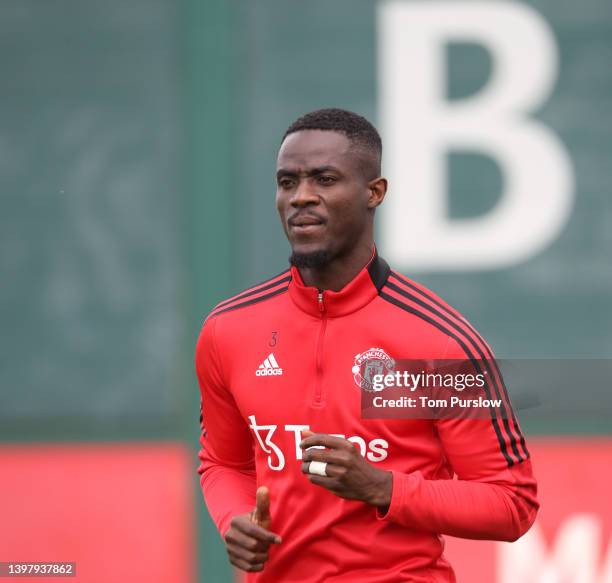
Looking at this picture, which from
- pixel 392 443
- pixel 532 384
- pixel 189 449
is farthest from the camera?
pixel 189 449

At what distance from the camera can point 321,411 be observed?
2391mm

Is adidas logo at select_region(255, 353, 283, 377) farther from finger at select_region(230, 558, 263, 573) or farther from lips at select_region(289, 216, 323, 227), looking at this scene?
finger at select_region(230, 558, 263, 573)

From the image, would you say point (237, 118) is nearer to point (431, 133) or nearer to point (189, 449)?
point (431, 133)

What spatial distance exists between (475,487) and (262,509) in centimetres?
45

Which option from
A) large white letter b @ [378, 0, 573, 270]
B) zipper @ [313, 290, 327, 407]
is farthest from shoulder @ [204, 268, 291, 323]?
large white letter b @ [378, 0, 573, 270]

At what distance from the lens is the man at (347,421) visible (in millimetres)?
2314

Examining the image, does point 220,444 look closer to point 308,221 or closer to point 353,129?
point 308,221

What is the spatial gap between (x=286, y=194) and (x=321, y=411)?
0.49 metres

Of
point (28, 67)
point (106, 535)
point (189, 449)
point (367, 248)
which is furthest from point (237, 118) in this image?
point (367, 248)

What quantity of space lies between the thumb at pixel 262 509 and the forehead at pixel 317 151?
706 mm

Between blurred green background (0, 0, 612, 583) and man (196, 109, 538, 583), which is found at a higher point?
blurred green background (0, 0, 612, 583)

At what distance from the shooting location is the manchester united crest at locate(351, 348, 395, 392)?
2.40 m

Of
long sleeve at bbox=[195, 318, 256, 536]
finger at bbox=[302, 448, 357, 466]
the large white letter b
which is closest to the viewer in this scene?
finger at bbox=[302, 448, 357, 466]

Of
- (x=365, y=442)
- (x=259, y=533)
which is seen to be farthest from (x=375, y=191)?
(x=259, y=533)
